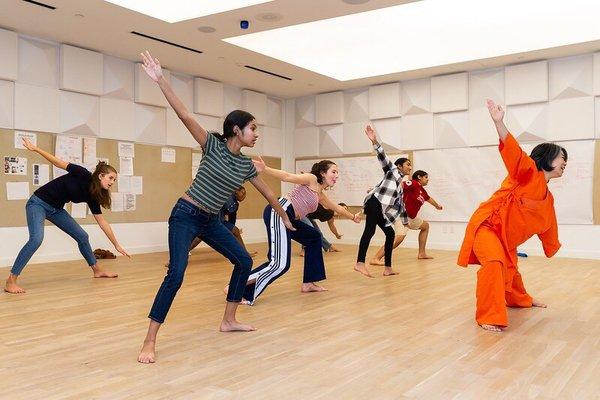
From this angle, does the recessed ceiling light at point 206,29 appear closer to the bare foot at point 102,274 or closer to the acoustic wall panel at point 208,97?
the acoustic wall panel at point 208,97

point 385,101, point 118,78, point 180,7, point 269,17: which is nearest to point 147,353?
point 269,17

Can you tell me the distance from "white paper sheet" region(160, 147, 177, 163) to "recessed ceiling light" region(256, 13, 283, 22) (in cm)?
304

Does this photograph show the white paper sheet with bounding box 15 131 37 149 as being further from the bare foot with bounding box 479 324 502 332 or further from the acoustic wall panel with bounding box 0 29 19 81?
the bare foot with bounding box 479 324 502 332

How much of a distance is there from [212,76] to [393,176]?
440 cm

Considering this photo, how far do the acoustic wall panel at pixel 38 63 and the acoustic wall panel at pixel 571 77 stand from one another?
678 centimetres

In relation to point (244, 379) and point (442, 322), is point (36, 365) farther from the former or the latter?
point (442, 322)

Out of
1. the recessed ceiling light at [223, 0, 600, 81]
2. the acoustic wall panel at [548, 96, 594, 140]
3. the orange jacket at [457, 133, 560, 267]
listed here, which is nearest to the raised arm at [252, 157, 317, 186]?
the orange jacket at [457, 133, 560, 267]

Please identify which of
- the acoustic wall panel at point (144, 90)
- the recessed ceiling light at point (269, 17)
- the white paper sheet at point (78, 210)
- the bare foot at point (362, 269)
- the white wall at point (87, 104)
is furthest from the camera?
the acoustic wall panel at point (144, 90)

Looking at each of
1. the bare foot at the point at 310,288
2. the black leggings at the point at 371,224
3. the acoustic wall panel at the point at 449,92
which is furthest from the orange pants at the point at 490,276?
the acoustic wall panel at the point at 449,92

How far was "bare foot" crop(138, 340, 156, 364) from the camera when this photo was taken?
2406mm

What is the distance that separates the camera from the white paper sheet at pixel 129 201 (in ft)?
24.7

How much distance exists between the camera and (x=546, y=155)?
125 inches

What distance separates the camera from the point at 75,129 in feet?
22.6

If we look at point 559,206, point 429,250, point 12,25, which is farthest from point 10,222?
point 559,206
